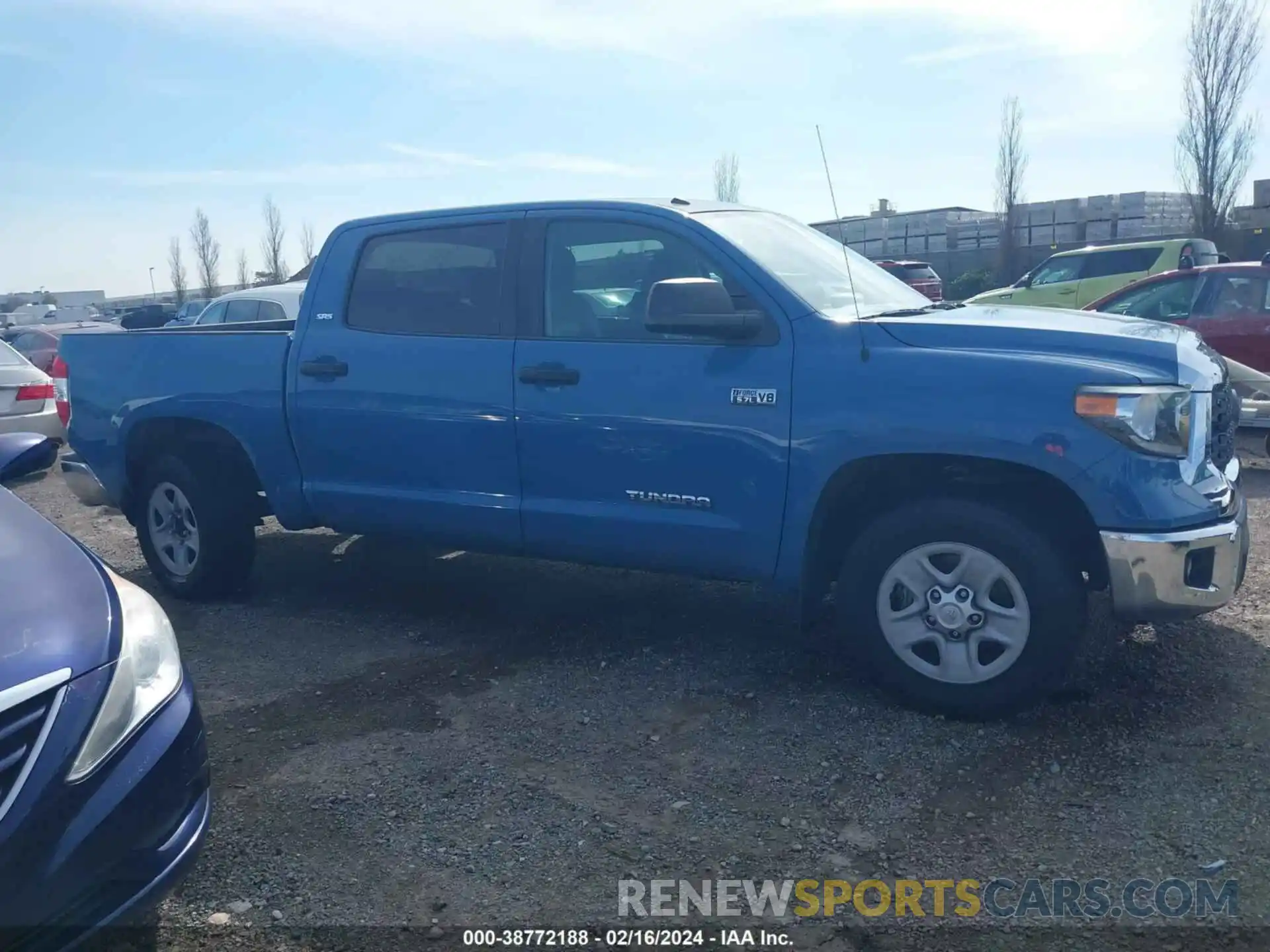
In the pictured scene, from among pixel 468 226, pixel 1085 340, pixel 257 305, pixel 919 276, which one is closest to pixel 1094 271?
pixel 919 276

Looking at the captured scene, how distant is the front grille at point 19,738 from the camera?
93.4 inches

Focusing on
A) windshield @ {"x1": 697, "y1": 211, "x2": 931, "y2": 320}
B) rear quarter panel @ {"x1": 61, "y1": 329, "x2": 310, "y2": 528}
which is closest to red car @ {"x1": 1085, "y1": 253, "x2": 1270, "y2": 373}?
windshield @ {"x1": 697, "y1": 211, "x2": 931, "y2": 320}

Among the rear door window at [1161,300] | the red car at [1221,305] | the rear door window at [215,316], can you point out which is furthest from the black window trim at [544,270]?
the rear door window at [215,316]

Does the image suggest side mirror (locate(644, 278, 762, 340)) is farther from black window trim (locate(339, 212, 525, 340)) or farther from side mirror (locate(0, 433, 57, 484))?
side mirror (locate(0, 433, 57, 484))

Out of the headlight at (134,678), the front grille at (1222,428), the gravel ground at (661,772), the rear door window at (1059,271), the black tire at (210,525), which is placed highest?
the rear door window at (1059,271)

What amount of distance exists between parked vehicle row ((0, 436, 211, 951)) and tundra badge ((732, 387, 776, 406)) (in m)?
2.16

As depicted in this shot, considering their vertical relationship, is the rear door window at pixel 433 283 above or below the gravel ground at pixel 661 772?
above

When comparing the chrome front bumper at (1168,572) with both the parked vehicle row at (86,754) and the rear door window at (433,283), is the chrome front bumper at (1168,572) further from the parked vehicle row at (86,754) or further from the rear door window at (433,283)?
the parked vehicle row at (86,754)

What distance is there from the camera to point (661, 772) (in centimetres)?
382

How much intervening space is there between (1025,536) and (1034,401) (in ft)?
1.50

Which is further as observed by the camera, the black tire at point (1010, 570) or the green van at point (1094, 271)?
the green van at point (1094, 271)

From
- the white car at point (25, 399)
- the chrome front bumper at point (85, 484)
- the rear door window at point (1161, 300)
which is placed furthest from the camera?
the white car at point (25, 399)

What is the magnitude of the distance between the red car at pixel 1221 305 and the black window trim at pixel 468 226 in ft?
19.6

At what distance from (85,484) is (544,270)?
3.02 meters
